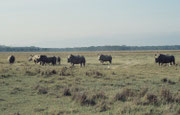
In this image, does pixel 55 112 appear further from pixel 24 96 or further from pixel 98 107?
pixel 24 96

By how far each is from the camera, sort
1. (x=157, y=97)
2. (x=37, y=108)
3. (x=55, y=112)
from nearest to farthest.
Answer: (x=55, y=112)
(x=37, y=108)
(x=157, y=97)

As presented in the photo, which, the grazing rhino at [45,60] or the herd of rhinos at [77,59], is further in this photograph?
the grazing rhino at [45,60]

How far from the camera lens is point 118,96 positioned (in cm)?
1088

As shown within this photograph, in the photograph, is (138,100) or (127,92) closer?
(138,100)

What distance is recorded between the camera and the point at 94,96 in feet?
36.0

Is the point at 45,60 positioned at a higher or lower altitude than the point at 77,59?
lower

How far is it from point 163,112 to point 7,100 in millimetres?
7384

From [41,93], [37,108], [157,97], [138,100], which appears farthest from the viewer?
[41,93]

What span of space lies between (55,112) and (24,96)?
418 centimetres

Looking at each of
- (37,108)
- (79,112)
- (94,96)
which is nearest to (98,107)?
(79,112)

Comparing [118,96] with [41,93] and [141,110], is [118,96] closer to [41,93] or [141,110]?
[141,110]

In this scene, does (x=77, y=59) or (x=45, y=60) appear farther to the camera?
(x=45, y=60)

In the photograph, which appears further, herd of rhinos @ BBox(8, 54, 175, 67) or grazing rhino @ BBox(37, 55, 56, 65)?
grazing rhino @ BBox(37, 55, 56, 65)

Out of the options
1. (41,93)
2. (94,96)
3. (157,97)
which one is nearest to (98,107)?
(94,96)
